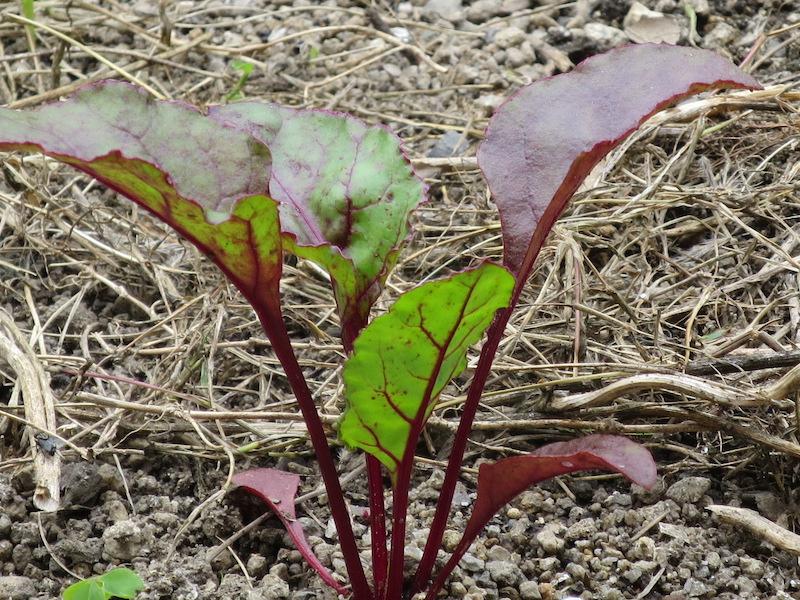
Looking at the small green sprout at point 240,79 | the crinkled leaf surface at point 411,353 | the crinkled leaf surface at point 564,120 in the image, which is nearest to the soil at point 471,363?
the small green sprout at point 240,79

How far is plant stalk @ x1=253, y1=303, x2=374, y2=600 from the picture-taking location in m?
1.17

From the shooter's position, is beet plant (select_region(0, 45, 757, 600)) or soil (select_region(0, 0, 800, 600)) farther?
soil (select_region(0, 0, 800, 600))

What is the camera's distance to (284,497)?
4.77ft

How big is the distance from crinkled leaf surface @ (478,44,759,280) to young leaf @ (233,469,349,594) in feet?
1.63

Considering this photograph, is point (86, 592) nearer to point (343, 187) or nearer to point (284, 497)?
point (284, 497)

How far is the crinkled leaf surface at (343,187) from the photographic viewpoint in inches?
49.4

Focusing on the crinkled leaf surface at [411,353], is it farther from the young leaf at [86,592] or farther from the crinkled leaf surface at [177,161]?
the young leaf at [86,592]

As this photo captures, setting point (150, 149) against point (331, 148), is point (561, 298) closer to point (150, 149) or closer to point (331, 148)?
point (331, 148)

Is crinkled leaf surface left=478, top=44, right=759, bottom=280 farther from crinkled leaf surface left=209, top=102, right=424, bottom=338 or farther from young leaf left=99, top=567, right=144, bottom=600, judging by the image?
young leaf left=99, top=567, right=144, bottom=600

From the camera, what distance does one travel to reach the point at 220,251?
1.06 metres

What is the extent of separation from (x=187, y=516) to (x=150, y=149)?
0.74 metres

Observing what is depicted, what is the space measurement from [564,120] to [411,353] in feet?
1.12

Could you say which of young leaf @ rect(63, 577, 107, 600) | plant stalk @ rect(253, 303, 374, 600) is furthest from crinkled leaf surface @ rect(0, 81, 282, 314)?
young leaf @ rect(63, 577, 107, 600)

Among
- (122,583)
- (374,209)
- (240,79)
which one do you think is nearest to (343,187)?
(374,209)
